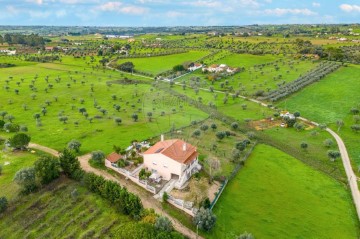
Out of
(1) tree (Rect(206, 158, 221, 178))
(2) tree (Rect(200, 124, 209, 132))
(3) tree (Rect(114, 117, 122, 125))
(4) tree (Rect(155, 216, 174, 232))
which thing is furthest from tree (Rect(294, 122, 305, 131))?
(4) tree (Rect(155, 216, 174, 232))

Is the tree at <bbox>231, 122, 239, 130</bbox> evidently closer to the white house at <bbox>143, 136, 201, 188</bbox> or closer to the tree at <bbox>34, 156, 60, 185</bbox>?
the white house at <bbox>143, 136, 201, 188</bbox>

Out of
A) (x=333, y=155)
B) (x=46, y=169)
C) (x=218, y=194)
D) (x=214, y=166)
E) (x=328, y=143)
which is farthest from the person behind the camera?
(x=328, y=143)

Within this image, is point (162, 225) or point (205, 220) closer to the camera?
point (162, 225)

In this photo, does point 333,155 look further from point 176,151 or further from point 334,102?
point 334,102

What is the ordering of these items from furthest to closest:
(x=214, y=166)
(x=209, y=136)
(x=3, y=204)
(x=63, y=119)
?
(x=63, y=119), (x=209, y=136), (x=214, y=166), (x=3, y=204)

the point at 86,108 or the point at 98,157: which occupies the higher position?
the point at 98,157

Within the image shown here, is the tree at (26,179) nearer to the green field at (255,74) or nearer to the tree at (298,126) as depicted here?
the tree at (298,126)

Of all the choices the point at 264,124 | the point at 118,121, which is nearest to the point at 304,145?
the point at 264,124
